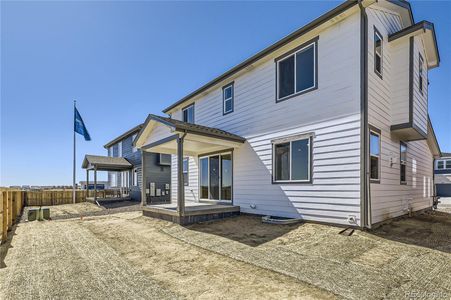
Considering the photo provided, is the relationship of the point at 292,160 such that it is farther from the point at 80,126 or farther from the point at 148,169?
the point at 80,126

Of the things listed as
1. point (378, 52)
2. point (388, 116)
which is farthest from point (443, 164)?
point (378, 52)

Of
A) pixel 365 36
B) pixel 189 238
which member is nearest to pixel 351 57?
pixel 365 36

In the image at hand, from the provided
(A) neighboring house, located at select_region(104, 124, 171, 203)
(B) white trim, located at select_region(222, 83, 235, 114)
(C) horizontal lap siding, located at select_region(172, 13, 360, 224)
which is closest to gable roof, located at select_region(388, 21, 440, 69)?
(C) horizontal lap siding, located at select_region(172, 13, 360, 224)

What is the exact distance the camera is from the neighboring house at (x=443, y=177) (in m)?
27.7

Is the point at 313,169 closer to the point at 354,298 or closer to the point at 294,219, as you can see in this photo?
the point at 294,219

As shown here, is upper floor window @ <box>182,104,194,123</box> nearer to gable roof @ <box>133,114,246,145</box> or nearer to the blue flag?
gable roof @ <box>133,114,246,145</box>

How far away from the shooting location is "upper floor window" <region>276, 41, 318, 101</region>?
294 inches

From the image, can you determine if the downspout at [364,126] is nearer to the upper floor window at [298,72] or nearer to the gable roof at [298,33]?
the gable roof at [298,33]

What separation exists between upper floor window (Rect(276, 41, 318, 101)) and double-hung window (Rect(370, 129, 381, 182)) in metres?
2.24

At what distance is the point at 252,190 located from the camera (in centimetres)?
910

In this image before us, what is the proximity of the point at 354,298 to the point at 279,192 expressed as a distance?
498 centimetres

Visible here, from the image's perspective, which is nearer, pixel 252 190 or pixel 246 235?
pixel 246 235

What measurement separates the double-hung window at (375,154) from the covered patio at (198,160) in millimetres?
4459

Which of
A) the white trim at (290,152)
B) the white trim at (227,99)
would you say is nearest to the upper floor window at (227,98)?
the white trim at (227,99)
